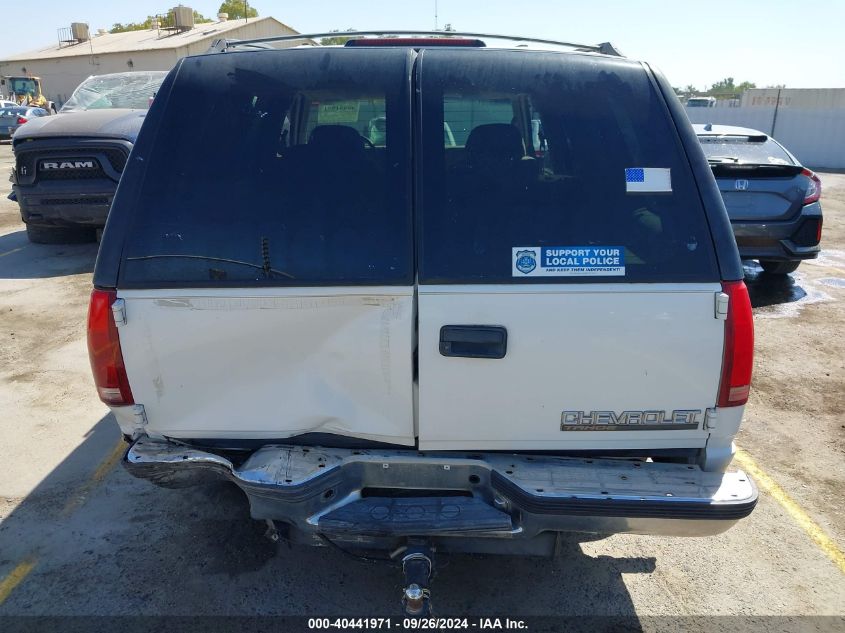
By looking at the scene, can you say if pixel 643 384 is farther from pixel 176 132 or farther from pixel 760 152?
pixel 760 152

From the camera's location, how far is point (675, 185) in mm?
2375

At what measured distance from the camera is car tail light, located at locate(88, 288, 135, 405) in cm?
237

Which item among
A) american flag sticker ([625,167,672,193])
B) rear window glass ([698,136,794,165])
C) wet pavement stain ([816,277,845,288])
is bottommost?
wet pavement stain ([816,277,845,288])

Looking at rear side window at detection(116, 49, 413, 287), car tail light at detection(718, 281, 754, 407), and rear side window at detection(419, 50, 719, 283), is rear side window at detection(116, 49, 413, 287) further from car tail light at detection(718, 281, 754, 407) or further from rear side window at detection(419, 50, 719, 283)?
car tail light at detection(718, 281, 754, 407)

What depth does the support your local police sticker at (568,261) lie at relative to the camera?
2297mm

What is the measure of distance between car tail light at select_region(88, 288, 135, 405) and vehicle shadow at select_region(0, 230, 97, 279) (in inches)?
256

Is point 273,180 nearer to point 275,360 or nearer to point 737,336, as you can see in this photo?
point 275,360

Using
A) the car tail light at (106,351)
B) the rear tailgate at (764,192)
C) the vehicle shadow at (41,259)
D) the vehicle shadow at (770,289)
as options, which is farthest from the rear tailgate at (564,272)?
the vehicle shadow at (41,259)

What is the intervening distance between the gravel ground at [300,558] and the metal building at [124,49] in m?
42.2

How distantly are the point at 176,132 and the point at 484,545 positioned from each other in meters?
1.97

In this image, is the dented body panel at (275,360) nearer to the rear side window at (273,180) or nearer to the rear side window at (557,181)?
the rear side window at (273,180)

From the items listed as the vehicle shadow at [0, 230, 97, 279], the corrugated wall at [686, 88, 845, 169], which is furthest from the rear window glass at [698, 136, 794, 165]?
the corrugated wall at [686, 88, 845, 169]

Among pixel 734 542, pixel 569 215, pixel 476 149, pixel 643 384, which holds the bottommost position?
pixel 734 542

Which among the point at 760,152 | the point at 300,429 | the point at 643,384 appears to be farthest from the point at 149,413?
the point at 760,152
